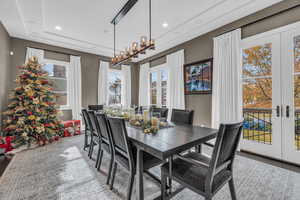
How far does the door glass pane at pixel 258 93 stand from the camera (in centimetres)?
265

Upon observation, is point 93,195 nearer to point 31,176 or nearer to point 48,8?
point 31,176

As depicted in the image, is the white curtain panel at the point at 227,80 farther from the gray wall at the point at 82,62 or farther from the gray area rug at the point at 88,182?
the gray wall at the point at 82,62

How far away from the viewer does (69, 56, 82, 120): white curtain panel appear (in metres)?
4.61

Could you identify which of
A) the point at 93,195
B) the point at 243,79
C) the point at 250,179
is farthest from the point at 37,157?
the point at 243,79

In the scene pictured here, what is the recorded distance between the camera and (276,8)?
2.47m

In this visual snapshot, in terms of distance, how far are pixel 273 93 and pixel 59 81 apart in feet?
19.3

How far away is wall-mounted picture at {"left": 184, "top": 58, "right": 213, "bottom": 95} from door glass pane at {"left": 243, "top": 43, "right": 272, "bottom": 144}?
2.60 ft

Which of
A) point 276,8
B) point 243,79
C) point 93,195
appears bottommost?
point 93,195

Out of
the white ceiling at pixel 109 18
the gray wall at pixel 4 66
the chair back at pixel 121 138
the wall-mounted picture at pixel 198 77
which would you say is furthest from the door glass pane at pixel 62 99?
the wall-mounted picture at pixel 198 77

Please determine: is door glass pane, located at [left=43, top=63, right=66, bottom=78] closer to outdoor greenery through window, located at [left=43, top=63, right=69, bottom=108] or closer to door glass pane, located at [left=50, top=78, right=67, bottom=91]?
outdoor greenery through window, located at [left=43, top=63, right=69, bottom=108]

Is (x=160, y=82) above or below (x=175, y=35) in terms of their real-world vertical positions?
below

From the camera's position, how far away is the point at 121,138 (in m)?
1.54

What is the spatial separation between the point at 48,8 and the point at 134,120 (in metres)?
2.95

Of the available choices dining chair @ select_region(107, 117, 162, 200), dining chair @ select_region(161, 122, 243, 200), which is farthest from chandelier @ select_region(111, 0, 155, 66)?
dining chair @ select_region(161, 122, 243, 200)
